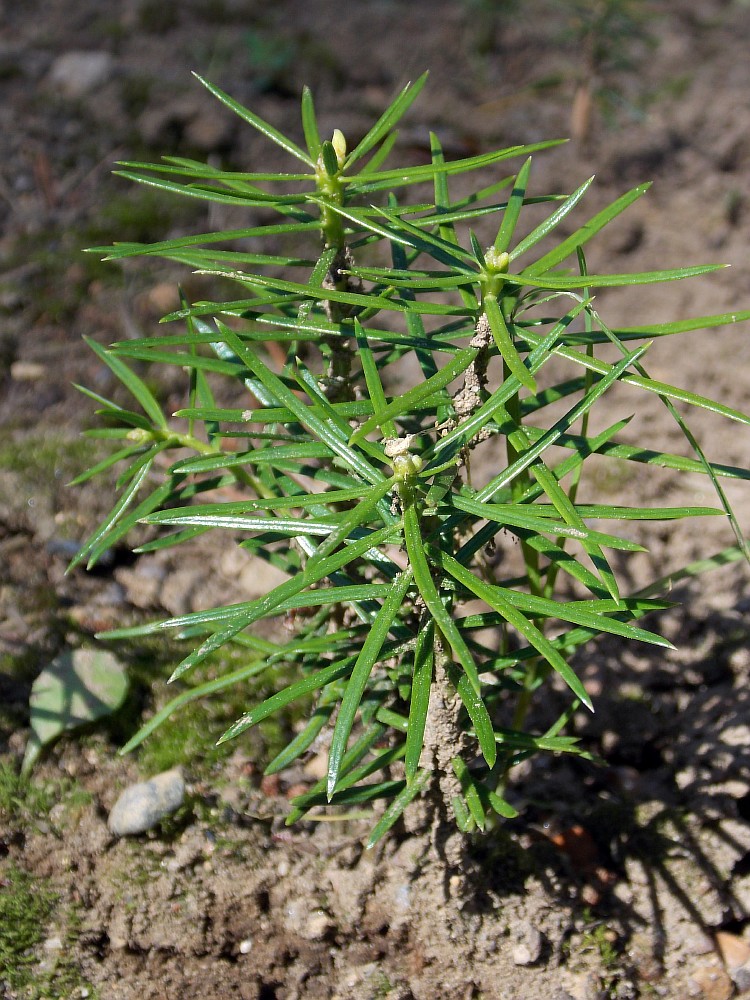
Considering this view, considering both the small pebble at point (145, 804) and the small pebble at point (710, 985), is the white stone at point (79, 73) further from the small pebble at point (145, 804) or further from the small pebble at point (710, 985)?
the small pebble at point (710, 985)

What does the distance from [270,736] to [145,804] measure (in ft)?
0.93

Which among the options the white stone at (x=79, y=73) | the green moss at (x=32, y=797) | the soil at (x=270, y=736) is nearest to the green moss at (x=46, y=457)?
the soil at (x=270, y=736)

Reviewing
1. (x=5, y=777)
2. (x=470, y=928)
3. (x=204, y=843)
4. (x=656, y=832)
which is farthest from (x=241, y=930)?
(x=656, y=832)

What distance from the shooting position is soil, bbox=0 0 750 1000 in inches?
62.9

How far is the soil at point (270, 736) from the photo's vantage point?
160 cm

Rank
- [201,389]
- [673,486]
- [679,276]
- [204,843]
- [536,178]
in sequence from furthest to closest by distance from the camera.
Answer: [536,178]
[673,486]
[204,843]
[201,389]
[679,276]

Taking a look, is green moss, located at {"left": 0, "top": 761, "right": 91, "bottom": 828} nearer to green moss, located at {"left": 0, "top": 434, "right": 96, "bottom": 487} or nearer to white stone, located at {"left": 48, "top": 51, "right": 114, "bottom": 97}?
green moss, located at {"left": 0, "top": 434, "right": 96, "bottom": 487}

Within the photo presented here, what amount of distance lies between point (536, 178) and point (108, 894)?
274cm

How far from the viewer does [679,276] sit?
108cm

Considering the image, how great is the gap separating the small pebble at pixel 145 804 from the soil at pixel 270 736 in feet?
0.09

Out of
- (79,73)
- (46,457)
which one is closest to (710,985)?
(46,457)

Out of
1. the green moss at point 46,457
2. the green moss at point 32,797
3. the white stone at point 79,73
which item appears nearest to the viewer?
the green moss at point 32,797

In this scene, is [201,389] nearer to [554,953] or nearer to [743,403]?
[554,953]

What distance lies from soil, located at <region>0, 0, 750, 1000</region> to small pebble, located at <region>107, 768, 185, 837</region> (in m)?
0.03
